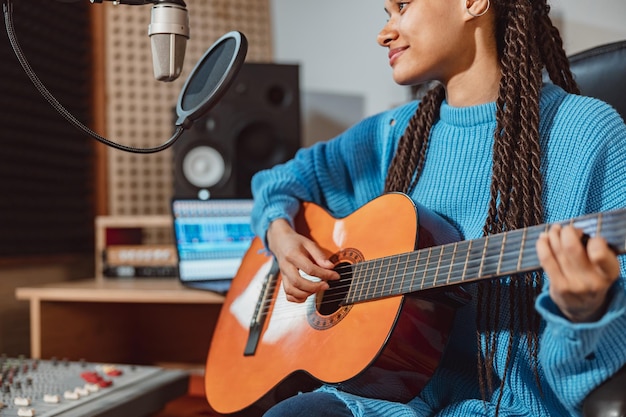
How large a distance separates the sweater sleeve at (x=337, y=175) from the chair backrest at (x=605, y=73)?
356mm

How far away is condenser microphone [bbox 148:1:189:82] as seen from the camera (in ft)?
2.97

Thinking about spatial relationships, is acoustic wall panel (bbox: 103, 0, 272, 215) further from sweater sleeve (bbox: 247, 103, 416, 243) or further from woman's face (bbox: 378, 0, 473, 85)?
woman's face (bbox: 378, 0, 473, 85)

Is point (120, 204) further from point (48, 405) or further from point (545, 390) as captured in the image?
point (545, 390)

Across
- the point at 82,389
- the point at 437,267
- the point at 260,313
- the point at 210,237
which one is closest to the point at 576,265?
the point at 437,267

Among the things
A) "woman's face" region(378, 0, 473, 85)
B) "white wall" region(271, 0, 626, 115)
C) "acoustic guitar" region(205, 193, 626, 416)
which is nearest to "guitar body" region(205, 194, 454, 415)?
"acoustic guitar" region(205, 193, 626, 416)

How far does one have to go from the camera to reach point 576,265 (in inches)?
29.1

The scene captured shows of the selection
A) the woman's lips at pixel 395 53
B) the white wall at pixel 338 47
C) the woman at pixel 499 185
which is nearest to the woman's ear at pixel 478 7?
the woman at pixel 499 185

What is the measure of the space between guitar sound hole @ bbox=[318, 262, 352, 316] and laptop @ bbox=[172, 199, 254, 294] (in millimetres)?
735

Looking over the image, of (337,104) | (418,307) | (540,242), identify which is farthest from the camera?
(337,104)

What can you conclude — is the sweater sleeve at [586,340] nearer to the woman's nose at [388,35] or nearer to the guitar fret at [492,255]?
the guitar fret at [492,255]

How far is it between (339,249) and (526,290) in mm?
343

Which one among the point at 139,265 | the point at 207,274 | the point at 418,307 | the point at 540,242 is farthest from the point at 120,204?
the point at 540,242

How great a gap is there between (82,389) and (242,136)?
0.93 m

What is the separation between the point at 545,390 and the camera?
0.99m
